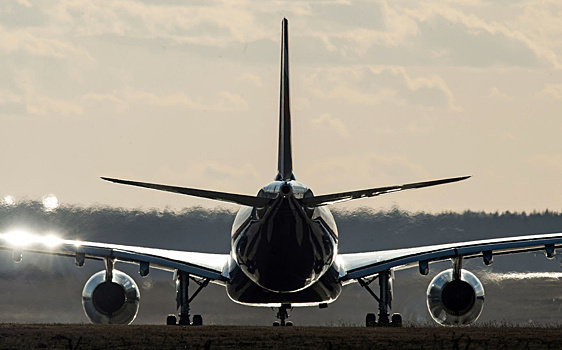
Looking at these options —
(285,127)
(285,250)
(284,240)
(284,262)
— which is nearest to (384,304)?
(285,127)

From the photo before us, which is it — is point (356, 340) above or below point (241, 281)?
below

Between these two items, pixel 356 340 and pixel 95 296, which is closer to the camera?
pixel 356 340

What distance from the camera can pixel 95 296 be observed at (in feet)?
130

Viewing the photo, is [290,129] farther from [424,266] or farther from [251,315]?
[251,315]

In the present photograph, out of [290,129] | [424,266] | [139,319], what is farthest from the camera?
[139,319]

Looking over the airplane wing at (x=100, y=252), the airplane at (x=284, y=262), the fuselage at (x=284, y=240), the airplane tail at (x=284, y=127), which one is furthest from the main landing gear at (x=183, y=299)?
the airplane tail at (x=284, y=127)

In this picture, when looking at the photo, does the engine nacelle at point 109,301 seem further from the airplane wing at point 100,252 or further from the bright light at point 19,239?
the bright light at point 19,239

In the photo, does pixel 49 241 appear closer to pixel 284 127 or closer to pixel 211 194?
pixel 284 127

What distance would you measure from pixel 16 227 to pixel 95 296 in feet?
61.3

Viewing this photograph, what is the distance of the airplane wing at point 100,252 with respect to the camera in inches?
1521

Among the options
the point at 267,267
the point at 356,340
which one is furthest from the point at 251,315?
the point at 356,340

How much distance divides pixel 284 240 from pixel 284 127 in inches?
231

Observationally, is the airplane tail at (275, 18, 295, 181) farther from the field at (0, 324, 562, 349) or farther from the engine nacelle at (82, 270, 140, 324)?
the field at (0, 324, 562, 349)

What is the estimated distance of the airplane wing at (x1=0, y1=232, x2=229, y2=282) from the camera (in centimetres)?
3862
